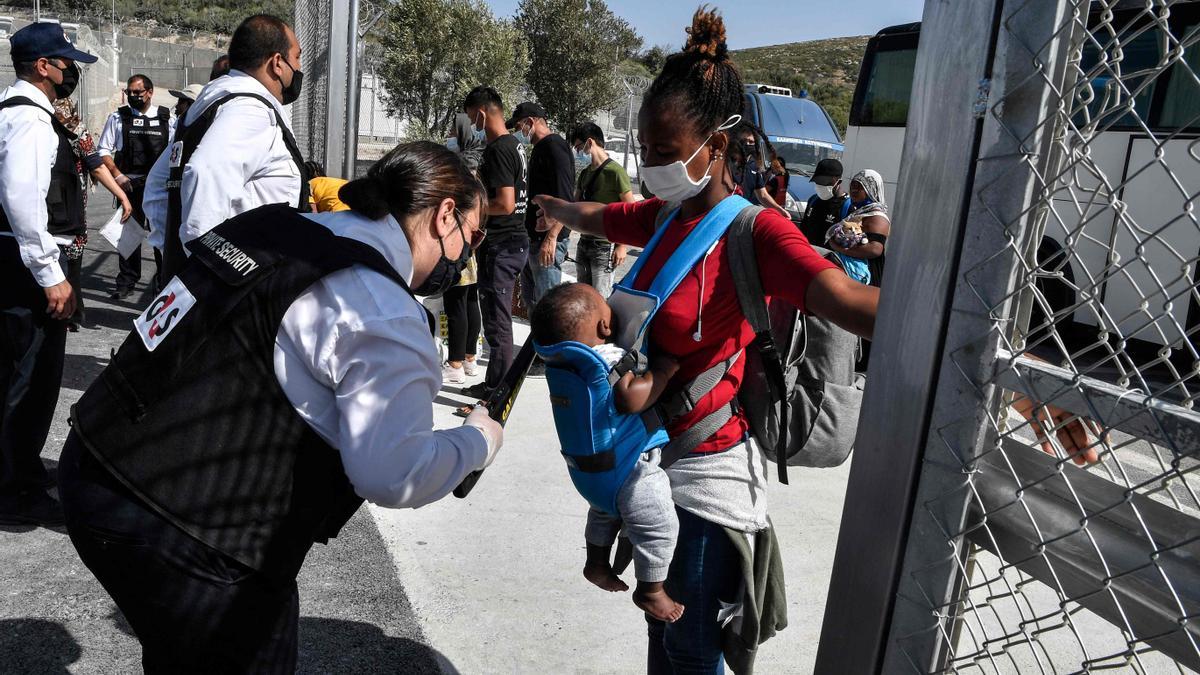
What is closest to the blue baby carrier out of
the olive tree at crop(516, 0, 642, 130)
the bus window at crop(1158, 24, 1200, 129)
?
Answer: the bus window at crop(1158, 24, 1200, 129)

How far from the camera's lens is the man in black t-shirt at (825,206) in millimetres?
7957

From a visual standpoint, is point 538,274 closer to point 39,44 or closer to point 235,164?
point 235,164

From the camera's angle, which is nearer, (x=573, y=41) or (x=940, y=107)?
(x=940, y=107)

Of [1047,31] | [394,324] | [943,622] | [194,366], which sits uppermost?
[1047,31]

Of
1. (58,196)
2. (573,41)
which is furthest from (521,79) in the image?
(58,196)

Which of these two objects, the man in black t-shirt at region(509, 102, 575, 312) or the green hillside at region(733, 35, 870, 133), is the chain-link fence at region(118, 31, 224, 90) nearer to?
the green hillside at region(733, 35, 870, 133)

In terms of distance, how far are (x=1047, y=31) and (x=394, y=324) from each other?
1146mm

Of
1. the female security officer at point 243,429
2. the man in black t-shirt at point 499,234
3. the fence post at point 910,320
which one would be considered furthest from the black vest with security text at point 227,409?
the man in black t-shirt at point 499,234

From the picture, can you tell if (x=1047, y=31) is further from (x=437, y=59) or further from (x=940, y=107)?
(x=437, y=59)

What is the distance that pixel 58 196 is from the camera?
3.94 m

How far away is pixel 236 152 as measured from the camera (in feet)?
11.2

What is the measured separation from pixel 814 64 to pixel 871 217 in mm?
62425

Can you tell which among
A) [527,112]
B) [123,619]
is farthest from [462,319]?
[123,619]

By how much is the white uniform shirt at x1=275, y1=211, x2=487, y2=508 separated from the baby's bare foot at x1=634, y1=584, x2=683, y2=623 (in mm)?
564
